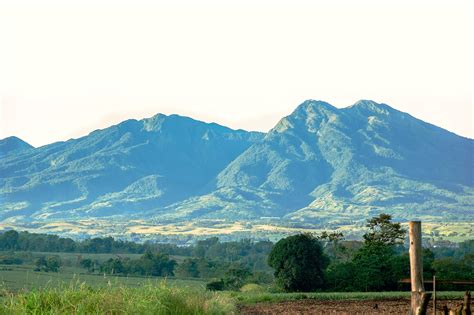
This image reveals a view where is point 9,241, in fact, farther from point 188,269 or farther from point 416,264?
point 416,264

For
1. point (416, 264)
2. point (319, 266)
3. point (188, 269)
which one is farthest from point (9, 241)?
point (416, 264)

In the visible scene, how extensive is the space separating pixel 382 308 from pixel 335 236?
38.1 meters

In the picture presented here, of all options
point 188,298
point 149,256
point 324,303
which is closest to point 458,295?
point 324,303

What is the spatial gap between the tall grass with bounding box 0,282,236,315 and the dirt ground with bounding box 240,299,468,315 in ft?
26.0

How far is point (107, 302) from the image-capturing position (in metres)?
21.8

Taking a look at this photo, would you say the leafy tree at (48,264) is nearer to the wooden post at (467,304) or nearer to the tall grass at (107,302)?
the tall grass at (107,302)

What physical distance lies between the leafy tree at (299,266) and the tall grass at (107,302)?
22.7 m

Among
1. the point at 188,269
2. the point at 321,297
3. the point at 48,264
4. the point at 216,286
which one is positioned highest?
the point at 48,264

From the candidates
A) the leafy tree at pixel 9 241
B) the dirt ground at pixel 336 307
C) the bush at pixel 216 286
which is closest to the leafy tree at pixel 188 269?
the bush at pixel 216 286

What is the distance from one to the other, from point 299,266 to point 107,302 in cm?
2504

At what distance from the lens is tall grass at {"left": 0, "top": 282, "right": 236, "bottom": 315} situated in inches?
836

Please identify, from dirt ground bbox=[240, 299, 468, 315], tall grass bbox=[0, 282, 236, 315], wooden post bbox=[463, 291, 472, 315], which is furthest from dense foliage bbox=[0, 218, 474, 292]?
wooden post bbox=[463, 291, 472, 315]

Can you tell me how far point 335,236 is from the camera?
69.8 metres

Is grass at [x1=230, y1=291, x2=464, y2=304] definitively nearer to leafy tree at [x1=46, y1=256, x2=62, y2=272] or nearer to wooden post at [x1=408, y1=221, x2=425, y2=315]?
wooden post at [x1=408, y1=221, x2=425, y2=315]
